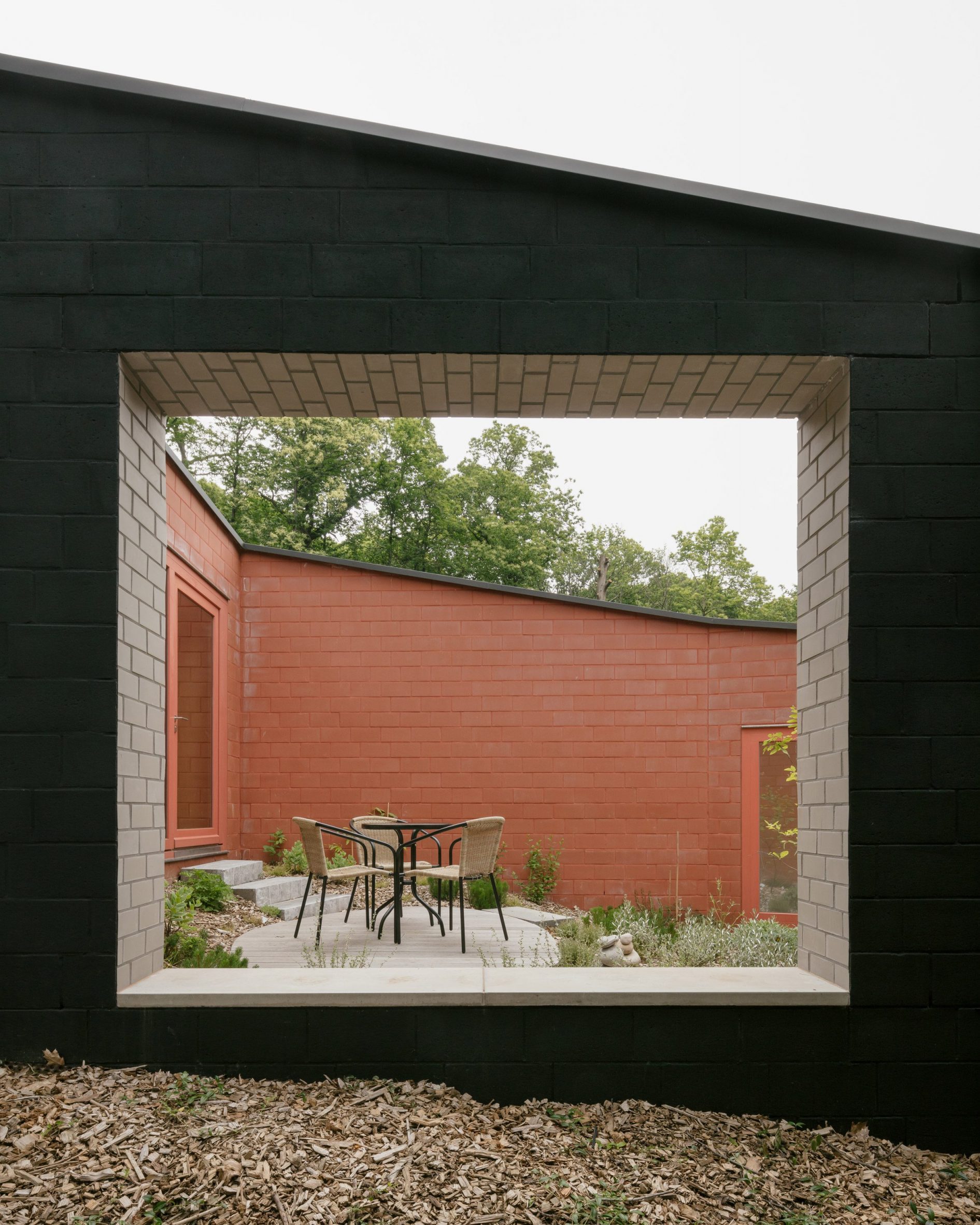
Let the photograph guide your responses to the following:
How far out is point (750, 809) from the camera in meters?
9.02

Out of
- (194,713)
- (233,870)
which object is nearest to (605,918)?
(233,870)

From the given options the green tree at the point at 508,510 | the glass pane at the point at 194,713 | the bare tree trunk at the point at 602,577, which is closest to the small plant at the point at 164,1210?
the glass pane at the point at 194,713

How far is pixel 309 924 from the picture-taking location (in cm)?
615

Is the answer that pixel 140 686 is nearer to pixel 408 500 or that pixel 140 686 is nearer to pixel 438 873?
pixel 438 873

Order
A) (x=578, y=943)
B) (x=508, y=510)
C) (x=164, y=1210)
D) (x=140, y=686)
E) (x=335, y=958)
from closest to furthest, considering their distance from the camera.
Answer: (x=164, y=1210)
(x=140, y=686)
(x=335, y=958)
(x=578, y=943)
(x=508, y=510)

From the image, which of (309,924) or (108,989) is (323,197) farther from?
(309,924)

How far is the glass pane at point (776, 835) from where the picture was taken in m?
8.71

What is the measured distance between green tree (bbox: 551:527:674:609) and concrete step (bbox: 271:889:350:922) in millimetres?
22374

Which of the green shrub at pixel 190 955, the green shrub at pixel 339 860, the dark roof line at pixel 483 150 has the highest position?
the dark roof line at pixel 483 150

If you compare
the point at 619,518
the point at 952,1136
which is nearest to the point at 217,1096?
the point at 952,1136

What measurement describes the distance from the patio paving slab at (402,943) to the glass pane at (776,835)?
10.2ft

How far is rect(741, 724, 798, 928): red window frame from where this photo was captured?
8.95 m

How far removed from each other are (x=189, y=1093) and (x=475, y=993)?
3.14 feet

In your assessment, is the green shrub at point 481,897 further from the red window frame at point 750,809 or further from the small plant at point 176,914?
the small plant at point 176,914
